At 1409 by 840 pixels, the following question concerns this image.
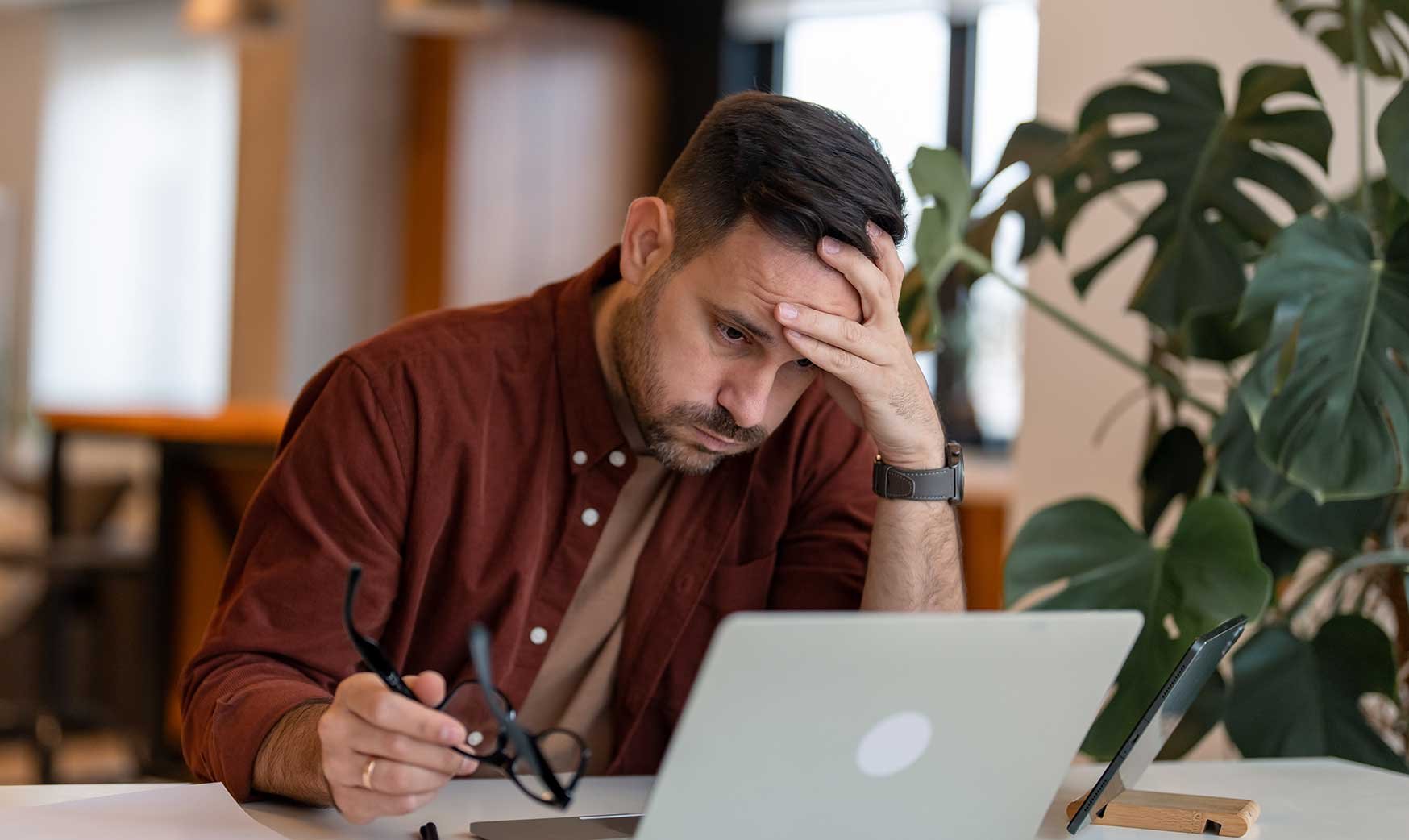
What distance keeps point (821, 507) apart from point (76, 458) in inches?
226

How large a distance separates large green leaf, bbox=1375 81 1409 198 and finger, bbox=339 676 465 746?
117cm

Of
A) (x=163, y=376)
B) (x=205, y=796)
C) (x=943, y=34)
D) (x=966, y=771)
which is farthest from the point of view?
(x=163, y=376)

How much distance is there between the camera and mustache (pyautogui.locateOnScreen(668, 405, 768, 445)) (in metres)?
1.45

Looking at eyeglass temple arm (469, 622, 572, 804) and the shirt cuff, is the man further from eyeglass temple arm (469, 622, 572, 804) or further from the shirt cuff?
eyeglass temple arm (469, 622, 572, 804)

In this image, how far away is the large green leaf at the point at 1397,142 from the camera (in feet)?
5.27

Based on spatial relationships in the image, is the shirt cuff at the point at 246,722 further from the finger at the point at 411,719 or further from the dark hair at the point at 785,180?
the dark hair at the point at 785,180

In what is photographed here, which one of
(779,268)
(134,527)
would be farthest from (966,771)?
(134,527)

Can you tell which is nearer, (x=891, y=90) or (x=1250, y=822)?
(x=1250, y=822)

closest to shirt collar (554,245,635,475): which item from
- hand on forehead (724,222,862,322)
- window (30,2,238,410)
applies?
hand on forehead (724,222,862,322)

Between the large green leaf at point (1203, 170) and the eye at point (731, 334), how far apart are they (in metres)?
0.67

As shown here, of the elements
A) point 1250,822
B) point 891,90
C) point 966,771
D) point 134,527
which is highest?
point 891,90

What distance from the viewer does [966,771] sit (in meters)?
1.03

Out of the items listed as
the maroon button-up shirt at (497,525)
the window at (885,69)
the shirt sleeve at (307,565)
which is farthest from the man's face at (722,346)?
the window at (885,69)

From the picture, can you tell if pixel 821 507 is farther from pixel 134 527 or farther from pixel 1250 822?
pixel 134 527
